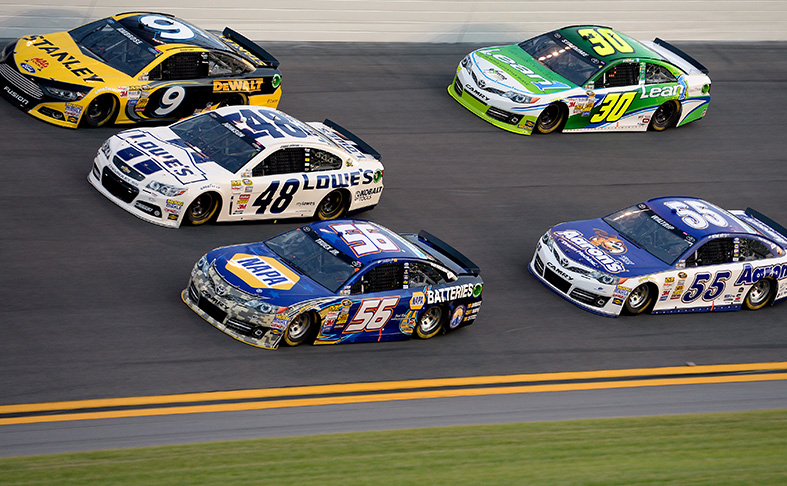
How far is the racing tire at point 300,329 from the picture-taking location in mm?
12172

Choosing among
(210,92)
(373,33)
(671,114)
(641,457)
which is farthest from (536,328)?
(373,33)

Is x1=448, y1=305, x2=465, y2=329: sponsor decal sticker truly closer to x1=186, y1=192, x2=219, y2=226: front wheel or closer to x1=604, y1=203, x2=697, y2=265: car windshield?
x1=604, y1=203, x2=697, y2=265: car windshield

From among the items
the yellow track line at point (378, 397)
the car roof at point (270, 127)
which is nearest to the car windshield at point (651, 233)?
the yellow track line at point (378, 397)

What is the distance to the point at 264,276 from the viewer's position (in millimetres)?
→ 12328

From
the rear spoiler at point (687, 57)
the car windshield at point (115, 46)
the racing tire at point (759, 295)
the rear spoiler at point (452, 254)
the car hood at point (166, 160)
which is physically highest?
the car windshield at point (115, 46)

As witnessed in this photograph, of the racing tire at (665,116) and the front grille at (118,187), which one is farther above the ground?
the front grille at (118,187)

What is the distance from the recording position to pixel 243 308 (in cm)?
1200

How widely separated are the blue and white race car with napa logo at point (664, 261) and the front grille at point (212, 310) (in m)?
5.02

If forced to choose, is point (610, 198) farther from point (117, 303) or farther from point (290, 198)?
point (117, 303)

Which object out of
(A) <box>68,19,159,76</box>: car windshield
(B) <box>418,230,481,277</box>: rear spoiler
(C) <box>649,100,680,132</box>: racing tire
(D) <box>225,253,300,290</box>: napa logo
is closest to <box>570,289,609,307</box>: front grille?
(B) <box>418,230,481,277</box>: rear spoiler

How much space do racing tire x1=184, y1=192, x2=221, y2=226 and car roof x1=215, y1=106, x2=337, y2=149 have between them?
108 cm

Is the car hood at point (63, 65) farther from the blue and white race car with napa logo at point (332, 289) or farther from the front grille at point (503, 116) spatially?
the front grille at point (503, 116)

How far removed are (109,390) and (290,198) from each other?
5.09 meters

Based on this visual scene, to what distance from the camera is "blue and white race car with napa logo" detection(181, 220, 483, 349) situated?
1207cm
